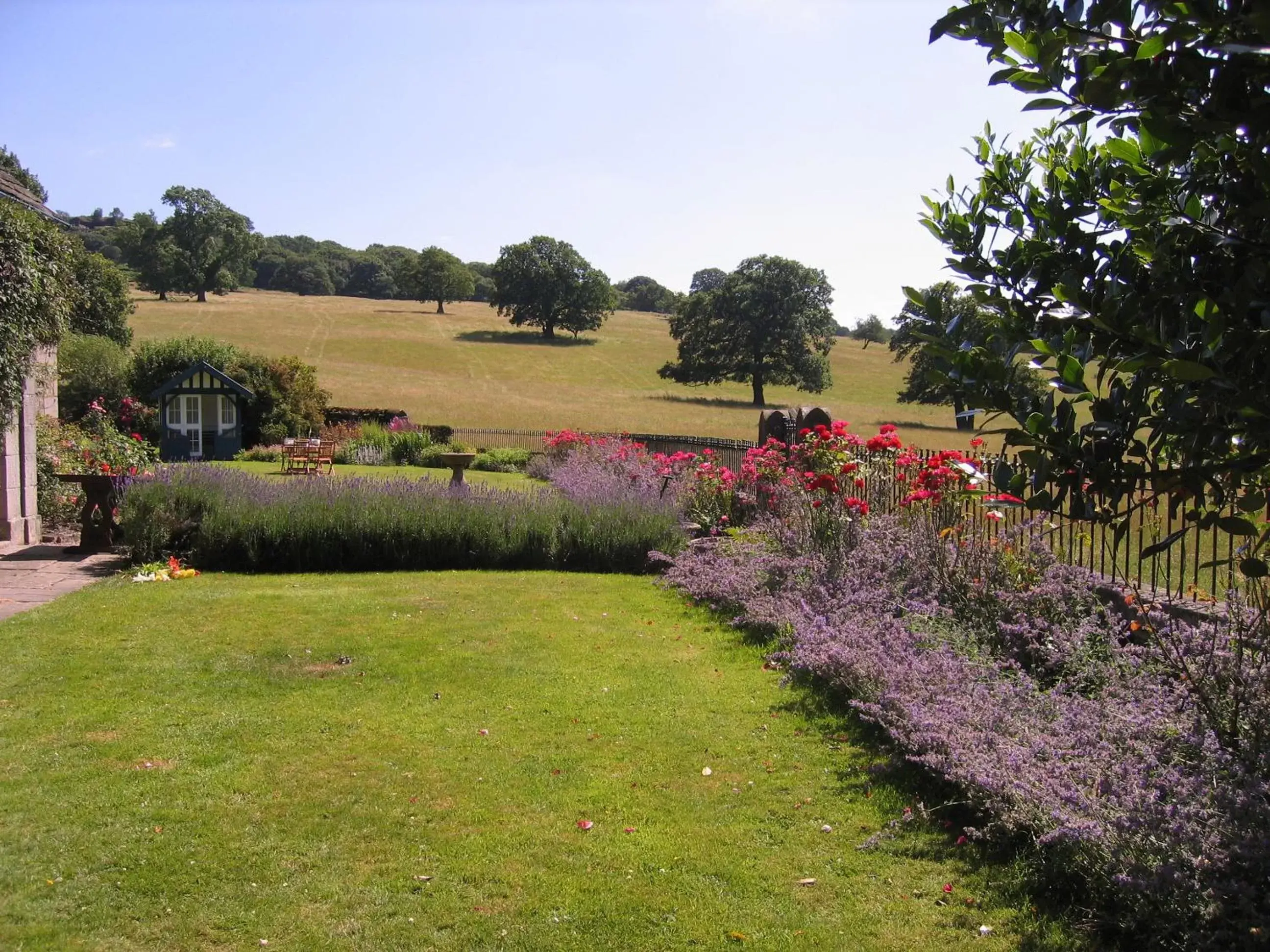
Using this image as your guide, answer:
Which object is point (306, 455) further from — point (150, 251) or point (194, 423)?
point (150, 251)

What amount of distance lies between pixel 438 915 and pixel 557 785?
122 cm

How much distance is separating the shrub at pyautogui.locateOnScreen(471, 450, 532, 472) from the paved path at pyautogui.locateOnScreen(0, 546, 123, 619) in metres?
14.6

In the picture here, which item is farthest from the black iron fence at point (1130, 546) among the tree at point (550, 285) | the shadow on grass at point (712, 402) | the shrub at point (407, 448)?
the tree at point (550, 285)

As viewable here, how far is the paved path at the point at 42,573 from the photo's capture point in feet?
28.0

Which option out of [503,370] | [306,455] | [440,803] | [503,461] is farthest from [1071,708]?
[503,370]

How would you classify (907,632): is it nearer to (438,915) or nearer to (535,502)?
(438,915)

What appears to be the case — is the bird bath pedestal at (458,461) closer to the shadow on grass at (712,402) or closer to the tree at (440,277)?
the shadow on grass at (712,402)

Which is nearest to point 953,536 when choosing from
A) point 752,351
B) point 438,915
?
point 438,915

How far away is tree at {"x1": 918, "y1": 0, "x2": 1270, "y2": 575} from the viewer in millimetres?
1958

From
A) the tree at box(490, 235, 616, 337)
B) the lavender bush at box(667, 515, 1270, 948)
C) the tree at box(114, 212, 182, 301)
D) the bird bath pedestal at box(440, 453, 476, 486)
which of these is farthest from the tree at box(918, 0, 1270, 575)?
the tree at box(114, 212, 182, 301)

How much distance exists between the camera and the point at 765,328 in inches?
2076

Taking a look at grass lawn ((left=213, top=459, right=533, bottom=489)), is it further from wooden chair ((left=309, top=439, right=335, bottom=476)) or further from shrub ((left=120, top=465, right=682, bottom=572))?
shrub ((left=120, top=465, right=682, bottom=572))

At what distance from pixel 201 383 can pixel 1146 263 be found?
93.4ft

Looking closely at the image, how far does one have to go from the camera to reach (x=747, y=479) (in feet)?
37.0
